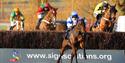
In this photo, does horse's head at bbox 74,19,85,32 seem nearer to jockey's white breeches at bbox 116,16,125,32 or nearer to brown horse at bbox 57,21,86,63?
brown horse at bbox 57,21,86,63

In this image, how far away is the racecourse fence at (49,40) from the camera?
12945mm

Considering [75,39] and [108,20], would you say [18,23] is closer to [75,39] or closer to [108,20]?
[108,20]

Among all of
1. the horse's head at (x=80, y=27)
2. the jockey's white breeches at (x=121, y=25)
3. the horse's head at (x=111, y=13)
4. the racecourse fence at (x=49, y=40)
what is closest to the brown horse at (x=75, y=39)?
the horse's head at (x=80, y=27)

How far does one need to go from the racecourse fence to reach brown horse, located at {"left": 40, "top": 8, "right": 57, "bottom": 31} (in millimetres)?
1160

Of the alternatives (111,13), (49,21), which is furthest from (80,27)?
(49,21)

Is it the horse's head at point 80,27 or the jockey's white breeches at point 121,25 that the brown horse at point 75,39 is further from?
the jockey's white breeches at point 121,25

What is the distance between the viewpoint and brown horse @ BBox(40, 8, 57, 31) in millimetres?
14258

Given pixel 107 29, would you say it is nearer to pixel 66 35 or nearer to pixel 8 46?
pixel 66 35

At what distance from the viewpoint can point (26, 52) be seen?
39.4 feet

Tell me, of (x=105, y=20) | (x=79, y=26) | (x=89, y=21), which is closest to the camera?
(x=79, y=26)

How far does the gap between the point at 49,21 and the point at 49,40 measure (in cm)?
123

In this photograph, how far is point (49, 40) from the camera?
518 inches

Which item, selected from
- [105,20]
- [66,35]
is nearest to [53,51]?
[66,35]

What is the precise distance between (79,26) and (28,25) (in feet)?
28.3
